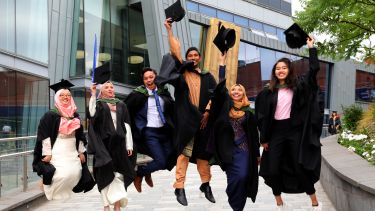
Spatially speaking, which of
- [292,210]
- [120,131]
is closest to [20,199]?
[120,131]

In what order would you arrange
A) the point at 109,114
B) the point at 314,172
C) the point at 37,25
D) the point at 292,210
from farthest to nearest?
the point at 37,25 → the point at 292,210 → the point at 109,114 → the point at 314,172

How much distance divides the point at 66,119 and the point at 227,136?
2115 millimetres

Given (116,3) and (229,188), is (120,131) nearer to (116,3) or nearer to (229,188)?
(229,188)

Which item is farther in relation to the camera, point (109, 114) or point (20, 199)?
point (20, 199)

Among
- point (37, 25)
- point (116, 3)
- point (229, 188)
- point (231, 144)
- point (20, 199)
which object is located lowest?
point (20, 199)

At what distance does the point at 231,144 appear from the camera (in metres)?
Answer: 6.09

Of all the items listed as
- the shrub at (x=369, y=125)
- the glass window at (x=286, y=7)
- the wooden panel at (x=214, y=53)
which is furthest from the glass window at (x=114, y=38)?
the glass window at (x=286, y=7)

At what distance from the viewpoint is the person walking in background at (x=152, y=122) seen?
6.52m

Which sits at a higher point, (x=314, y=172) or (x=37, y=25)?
(x=37, y=25)

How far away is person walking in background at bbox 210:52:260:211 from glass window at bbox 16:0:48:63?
38.8 feet

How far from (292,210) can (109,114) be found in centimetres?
304

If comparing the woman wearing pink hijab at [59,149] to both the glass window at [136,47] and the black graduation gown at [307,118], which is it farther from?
the glass window at [136,47]

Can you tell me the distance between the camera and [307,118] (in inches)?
228

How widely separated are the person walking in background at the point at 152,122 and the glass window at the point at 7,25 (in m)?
9.88
